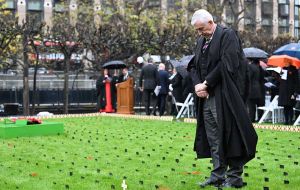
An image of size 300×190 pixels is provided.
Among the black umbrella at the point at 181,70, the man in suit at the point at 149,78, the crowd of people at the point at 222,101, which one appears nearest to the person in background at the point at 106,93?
the man in suit at the point at 149,78

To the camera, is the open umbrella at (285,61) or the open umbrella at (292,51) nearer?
the open umbrella at (285,61)

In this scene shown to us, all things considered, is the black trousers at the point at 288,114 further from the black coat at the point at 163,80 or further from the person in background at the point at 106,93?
the person in background at the point at 106,93

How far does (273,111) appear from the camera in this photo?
65.6 ft

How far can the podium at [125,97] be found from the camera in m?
24.8

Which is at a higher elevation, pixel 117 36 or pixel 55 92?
pixel 117 36

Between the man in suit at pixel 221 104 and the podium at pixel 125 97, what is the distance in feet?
54.4

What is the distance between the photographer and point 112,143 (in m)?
14.1

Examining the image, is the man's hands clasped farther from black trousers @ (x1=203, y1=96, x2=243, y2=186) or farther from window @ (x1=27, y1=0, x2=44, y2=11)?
window @ (x1=27, y1=0, x2=44, y2=11)

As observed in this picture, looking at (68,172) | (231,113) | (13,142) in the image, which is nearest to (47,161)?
(68,172)

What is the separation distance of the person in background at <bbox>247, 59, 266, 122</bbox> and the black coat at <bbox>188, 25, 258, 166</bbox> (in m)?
11.2

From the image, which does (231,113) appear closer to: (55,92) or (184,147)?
(184,147)

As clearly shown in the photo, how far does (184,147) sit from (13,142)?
4078 mm

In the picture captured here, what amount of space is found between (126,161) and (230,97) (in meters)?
3.80

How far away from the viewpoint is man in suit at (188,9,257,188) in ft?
25.3
